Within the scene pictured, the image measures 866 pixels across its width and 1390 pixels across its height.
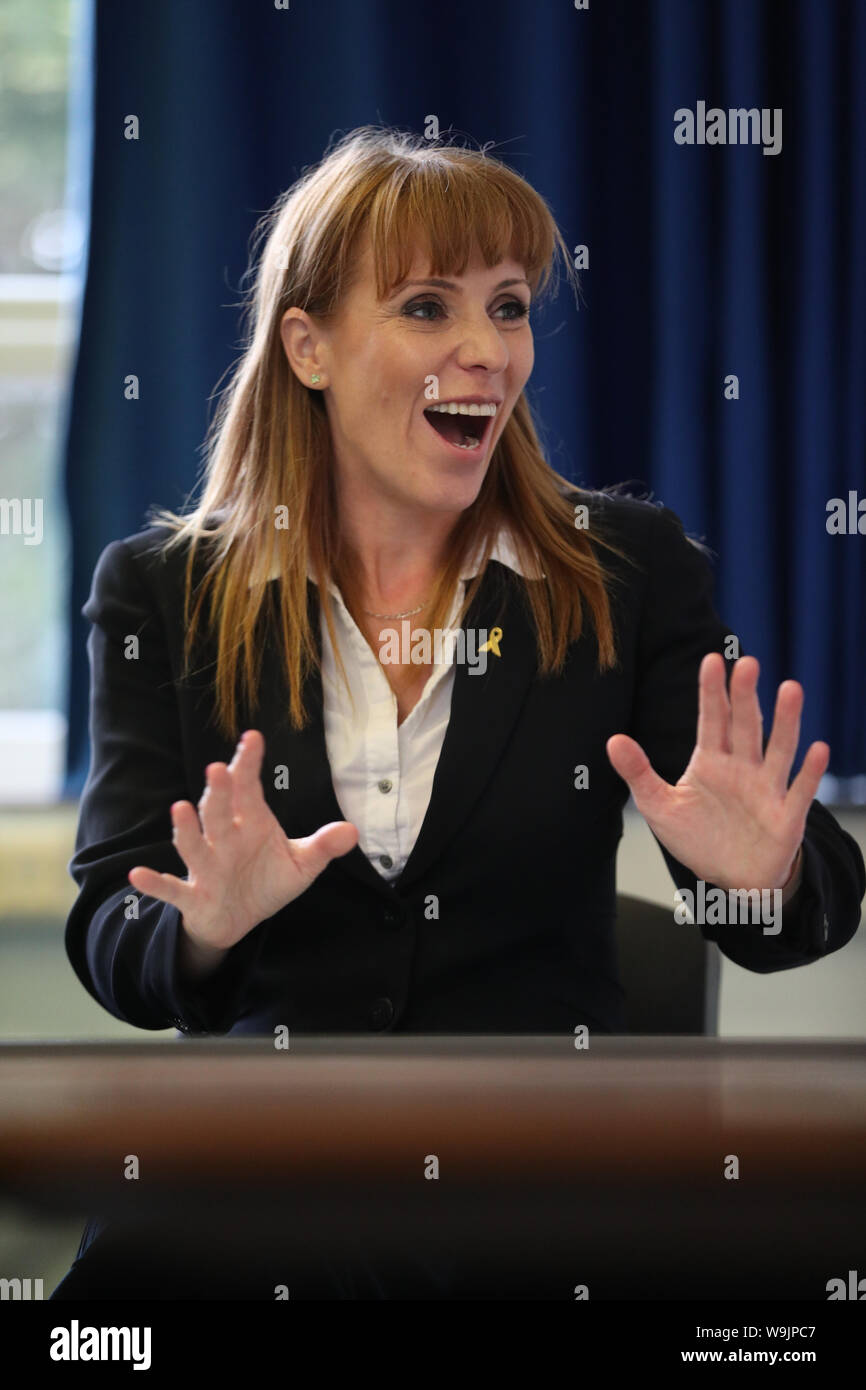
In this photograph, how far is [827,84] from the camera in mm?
2053

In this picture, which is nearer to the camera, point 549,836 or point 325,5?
point 549,836

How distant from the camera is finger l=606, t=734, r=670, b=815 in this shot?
0.85 metres

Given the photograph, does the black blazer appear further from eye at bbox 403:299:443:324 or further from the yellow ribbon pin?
eye at bbox 403:299:443:324

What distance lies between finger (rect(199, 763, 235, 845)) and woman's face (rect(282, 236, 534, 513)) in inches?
19.9

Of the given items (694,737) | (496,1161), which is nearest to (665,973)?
(694,737)

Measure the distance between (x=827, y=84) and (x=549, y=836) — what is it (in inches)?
56.9

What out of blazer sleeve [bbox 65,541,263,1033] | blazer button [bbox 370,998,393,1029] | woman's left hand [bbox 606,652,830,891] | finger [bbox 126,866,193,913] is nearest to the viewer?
finger [bbox 126,866,193,913]

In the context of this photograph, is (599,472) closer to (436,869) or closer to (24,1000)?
(436,869)

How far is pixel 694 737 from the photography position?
125 cm

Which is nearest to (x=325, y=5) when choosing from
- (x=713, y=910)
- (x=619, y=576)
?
(x=619, y=576)

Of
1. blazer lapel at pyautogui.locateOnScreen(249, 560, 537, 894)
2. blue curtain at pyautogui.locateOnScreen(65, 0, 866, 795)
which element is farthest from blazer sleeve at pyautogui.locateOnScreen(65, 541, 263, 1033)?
blue curtain at pyautogui.locateOnScreen(65, 0, 866, 795)

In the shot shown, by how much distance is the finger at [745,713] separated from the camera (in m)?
0.85

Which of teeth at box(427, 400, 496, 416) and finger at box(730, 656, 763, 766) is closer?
finger at box(730, 656, 763, 766)

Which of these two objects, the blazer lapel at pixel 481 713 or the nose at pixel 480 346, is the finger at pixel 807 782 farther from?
the nose at pixel 480 346
